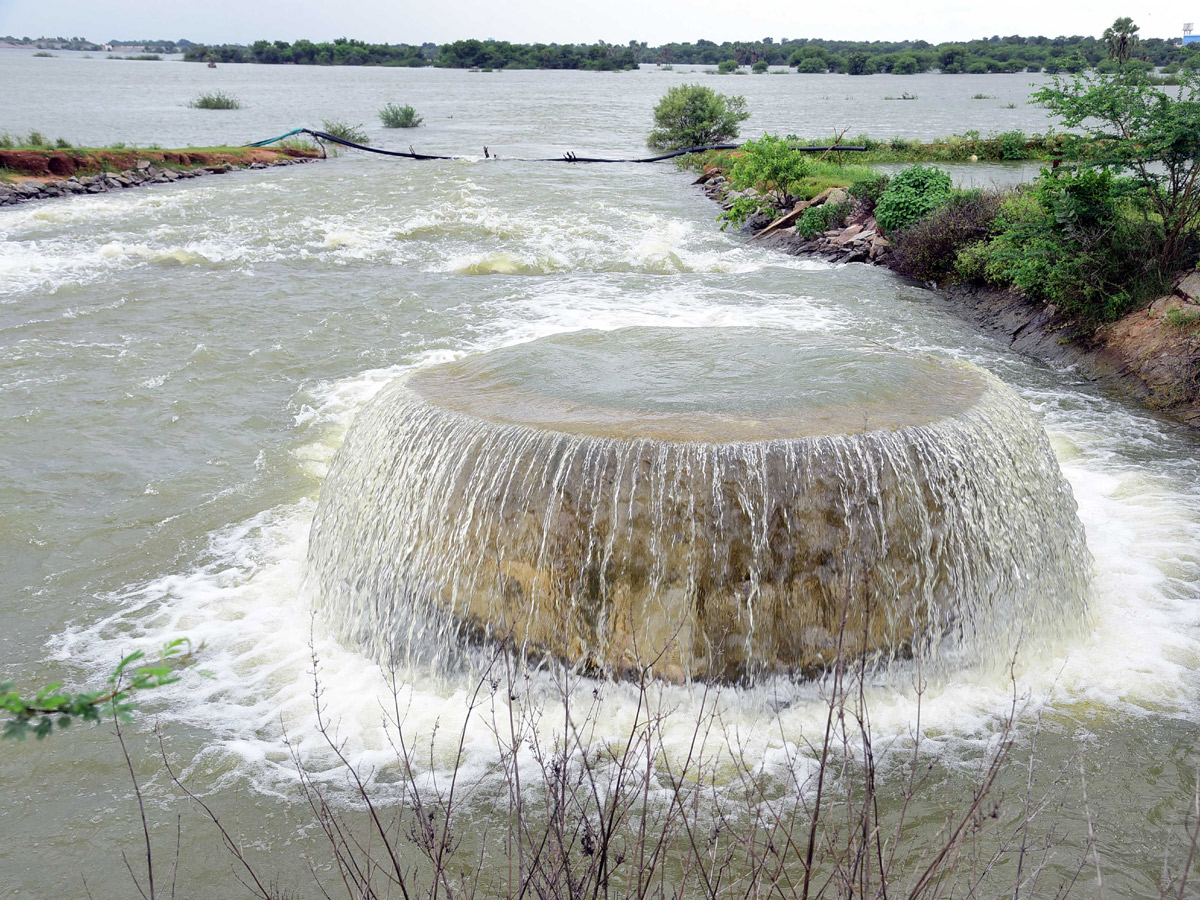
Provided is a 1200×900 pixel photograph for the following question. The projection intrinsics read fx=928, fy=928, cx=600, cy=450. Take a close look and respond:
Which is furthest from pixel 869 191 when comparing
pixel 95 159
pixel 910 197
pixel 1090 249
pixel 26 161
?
pixel 26 161

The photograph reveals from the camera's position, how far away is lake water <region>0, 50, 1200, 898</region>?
483 cm

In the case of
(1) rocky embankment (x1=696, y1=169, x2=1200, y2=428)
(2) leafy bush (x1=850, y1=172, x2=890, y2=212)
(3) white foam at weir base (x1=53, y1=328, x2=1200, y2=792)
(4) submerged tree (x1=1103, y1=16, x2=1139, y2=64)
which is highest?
(4) submerged tree (x1=1103, y1=16, x2=1139, y2=64)

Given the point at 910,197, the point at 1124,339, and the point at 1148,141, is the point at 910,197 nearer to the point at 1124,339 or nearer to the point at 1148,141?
the point at 1148,141

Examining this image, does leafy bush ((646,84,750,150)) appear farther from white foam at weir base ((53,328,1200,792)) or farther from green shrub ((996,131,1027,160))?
white foam at weir base ((53,328,1200,792))

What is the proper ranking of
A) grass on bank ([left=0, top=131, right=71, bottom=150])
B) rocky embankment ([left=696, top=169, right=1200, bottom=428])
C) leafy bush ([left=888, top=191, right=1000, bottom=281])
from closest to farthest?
rocky embankment ([left=696, top=169, right=1200, bottom=428])
leafy bush ([left=888, top=191, right=1000, bottom=281])
grass on bank ([left=0, top=131, right=71, bottom=150])

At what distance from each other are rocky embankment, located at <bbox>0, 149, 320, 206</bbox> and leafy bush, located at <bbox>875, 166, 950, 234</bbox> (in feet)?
65.5

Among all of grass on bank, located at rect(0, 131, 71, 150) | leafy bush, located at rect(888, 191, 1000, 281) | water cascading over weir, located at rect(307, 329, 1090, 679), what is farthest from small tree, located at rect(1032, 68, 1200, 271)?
grass on bank, located at rect(0, 131, 71, 150)

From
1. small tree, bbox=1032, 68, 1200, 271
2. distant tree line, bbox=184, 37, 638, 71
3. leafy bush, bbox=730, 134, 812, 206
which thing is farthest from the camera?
distant tree line, bbox=184, 37, 638, 71

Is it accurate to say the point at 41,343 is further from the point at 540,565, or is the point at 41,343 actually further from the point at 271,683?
the point at 540,565

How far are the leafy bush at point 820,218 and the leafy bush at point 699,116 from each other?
17.0 m

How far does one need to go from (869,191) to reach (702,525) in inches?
581

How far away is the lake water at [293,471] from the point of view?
483 cm

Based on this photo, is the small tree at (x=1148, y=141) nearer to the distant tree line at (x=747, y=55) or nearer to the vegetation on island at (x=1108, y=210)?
the vegetation on island at (x=1108, y=210)

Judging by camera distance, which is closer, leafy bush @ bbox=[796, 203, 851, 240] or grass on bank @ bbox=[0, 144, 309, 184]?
leafy bush @ bbox=[796, 203, 851, 240]
